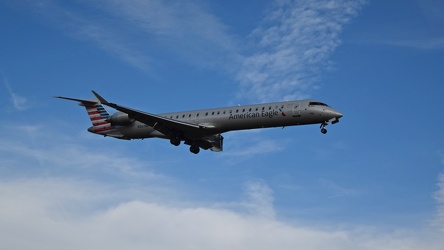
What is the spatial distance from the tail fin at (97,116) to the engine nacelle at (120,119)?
7.77 ft

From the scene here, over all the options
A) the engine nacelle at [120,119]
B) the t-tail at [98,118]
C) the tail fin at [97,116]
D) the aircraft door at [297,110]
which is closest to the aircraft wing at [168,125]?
the engine nacelle at [120,119]

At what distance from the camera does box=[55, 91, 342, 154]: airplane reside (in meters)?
40.0

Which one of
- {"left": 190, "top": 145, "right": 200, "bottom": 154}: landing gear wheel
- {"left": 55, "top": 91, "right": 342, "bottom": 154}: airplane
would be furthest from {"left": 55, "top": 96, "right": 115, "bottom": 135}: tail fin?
{"left": 190, "top": 145, "right": 200, "bottom": 154}: landing gear wheel

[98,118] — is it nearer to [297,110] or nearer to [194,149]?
[194,149]

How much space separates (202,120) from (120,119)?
240 inches

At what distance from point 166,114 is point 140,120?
289cm

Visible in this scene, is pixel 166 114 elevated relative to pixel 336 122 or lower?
elevated

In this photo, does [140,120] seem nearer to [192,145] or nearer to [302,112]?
[192,145]

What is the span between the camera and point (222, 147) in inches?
1918

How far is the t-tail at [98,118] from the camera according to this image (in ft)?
157

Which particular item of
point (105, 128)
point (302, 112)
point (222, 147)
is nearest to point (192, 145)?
point (222, 147)

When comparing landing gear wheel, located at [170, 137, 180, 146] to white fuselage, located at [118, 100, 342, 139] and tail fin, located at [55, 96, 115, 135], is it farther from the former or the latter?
tail fin, located at [55, 96, 115, 135]

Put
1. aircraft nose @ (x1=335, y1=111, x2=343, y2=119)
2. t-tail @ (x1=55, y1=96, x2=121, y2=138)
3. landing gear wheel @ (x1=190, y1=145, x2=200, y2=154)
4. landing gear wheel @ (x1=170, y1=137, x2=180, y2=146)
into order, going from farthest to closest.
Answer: t-tail @ (x1=55, y1=96, x2=121, y2=138)
landing gear wheel @ (x1=190, y1=145, x2=200, y2=154)
landing gear wheel @ (x1=170, y1=137, x2=180, y2=146)
aircraft nose @ (x1=335, y1=111, x2=343, y2=119)

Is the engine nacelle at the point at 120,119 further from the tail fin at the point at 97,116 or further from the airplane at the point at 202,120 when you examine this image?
the tail fin at the point at 97,116
